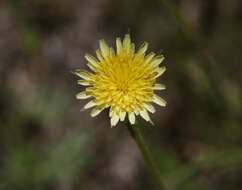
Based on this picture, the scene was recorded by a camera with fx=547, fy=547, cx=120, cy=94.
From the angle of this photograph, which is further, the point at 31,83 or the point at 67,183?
the point at 31,83

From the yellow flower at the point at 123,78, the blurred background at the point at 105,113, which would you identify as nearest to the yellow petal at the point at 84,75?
the yellow flower at the point at 123,78

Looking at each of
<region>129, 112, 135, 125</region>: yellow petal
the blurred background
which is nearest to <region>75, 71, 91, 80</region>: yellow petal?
<region>129, 112, 135, 125</region>: yellow petal

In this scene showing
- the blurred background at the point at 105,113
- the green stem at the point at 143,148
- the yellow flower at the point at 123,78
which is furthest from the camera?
the blurred background at the point at 105,113

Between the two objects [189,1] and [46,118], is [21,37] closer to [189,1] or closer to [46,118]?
[46,118]

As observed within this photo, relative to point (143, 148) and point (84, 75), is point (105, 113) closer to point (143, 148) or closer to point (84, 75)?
point (84, 75)

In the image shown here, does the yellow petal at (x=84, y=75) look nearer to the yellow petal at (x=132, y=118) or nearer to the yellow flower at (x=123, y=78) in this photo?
the yellow flower at (x=123, y=78)

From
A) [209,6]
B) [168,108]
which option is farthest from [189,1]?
[168,108]
